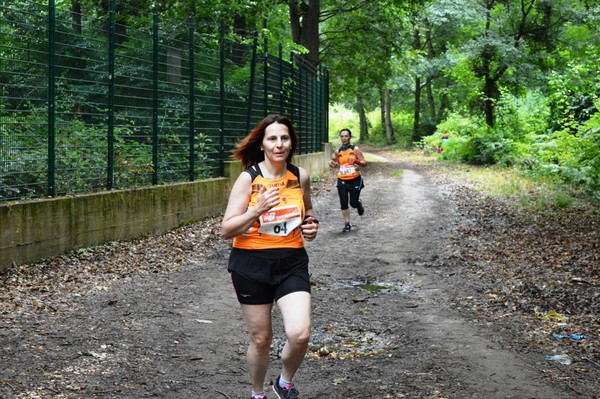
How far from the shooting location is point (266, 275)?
4477 millimetres

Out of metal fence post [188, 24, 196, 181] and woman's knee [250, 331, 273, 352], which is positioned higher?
metal fence post [188, 24, 196, 181]

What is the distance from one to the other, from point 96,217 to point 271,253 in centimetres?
690

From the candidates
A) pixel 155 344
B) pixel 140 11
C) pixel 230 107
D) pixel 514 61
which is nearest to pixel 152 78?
pixel 230 107

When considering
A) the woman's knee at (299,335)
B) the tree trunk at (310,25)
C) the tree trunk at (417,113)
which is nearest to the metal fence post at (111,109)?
the woman's knee at (299,335)

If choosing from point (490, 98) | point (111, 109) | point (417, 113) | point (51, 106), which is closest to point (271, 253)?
point (51, 106)

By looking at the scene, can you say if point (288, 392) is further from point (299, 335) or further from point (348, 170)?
point (348, 170)

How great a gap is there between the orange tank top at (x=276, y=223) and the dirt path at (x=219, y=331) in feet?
4.13

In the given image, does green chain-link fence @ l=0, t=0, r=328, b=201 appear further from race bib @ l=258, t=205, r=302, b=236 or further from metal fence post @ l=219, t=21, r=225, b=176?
race bib @ l=258, t=205, r=302, b=236

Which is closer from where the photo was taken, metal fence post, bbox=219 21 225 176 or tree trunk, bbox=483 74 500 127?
metal fence post, bbox=219 21 225 176

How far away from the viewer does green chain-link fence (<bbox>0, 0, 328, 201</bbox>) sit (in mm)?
9703

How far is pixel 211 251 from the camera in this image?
450 inches

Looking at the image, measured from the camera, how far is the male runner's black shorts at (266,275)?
4484mm

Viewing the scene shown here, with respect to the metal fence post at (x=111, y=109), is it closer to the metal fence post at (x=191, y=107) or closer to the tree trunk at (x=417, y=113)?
the metal fence post at (x=191, y=107)

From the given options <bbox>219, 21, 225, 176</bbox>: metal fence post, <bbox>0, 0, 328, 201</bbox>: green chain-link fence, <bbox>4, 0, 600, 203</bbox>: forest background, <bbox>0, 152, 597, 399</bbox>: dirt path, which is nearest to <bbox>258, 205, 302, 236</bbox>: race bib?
<bbox>0, 152, 597, 399</bbox>: dirt path
